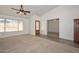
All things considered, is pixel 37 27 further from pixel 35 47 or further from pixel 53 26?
pixel 35 47

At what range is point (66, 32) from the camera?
7805 mm

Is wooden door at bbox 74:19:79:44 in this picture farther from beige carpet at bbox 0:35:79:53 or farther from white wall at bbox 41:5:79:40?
beige carpet at bbox 0:35:79:53

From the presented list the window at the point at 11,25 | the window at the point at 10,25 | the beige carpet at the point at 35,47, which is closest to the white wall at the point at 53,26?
the beige carpet at the point at 35,47

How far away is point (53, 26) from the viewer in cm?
997

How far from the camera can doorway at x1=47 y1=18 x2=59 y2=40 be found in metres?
9.28

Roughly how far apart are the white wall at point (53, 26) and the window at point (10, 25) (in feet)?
12.2

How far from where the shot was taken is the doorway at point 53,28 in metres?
9.28

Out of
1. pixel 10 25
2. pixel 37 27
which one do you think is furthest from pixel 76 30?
pixel 10 25

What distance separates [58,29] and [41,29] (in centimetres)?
323

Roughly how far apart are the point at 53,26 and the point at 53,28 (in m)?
0.23

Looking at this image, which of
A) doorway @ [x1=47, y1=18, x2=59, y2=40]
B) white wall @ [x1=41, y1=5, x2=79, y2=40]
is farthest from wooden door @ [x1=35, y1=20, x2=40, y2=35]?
white wall @ [x1=41, y1=5, x2=79, y2=40]
